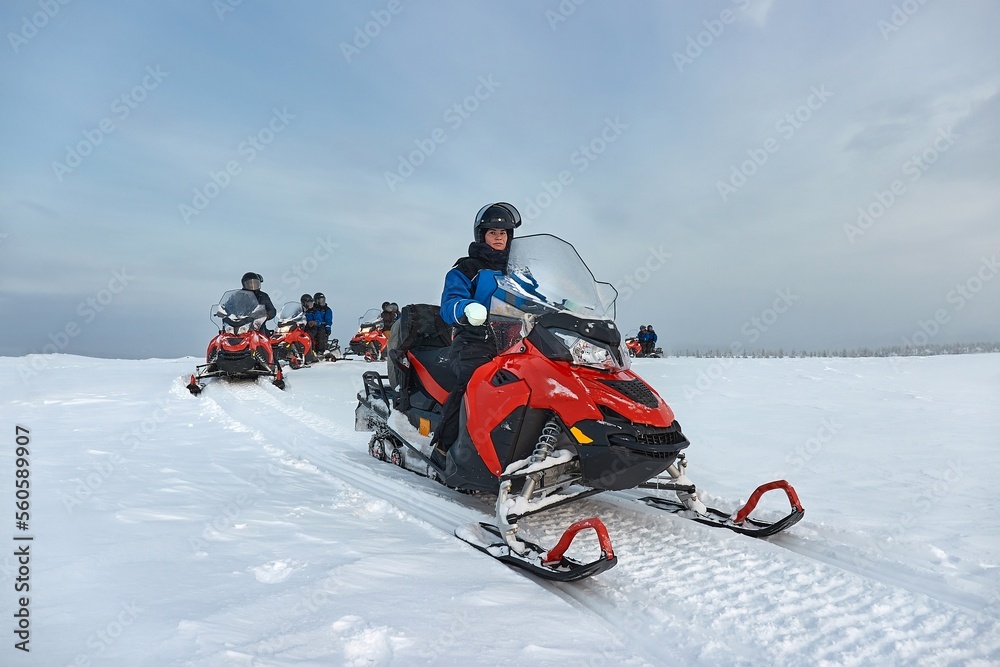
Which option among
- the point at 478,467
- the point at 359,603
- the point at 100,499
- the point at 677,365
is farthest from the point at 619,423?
the point at 677,365

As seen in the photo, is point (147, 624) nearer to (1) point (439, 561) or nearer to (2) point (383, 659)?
(2) point (383, 659)

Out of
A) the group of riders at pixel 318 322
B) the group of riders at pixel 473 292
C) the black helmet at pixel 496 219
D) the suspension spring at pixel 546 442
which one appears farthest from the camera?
the group of riders at pixel 318 322

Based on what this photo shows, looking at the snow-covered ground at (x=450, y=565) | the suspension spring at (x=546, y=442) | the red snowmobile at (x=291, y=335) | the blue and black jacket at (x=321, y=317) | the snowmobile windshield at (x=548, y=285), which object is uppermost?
the blue and black jacket at (x=321, y=317)

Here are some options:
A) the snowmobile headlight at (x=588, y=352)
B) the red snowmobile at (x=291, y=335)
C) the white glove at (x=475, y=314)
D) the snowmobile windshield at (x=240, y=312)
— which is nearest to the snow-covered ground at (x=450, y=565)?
the snowmobile headlight at (x=588, y=352)

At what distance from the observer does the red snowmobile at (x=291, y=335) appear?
1335 cm

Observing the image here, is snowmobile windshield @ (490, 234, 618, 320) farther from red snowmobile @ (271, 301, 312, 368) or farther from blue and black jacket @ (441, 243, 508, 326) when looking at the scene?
red snowmobile @ (271, 301, 312, 368)

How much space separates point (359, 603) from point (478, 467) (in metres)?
1.31

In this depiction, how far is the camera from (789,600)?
7.00ft

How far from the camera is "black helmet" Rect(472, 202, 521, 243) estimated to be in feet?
12.1

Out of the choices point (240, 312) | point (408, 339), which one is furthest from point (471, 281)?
point (240, 312)

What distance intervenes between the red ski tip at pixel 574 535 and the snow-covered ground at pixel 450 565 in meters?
0.14

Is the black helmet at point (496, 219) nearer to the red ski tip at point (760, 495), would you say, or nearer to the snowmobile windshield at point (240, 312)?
the red ski tip at point (760, 495)

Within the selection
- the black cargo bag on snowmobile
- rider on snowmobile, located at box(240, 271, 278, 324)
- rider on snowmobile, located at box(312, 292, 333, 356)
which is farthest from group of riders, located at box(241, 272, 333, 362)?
the black cargo bag on snowmobile

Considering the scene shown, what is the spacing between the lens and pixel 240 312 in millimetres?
9703
